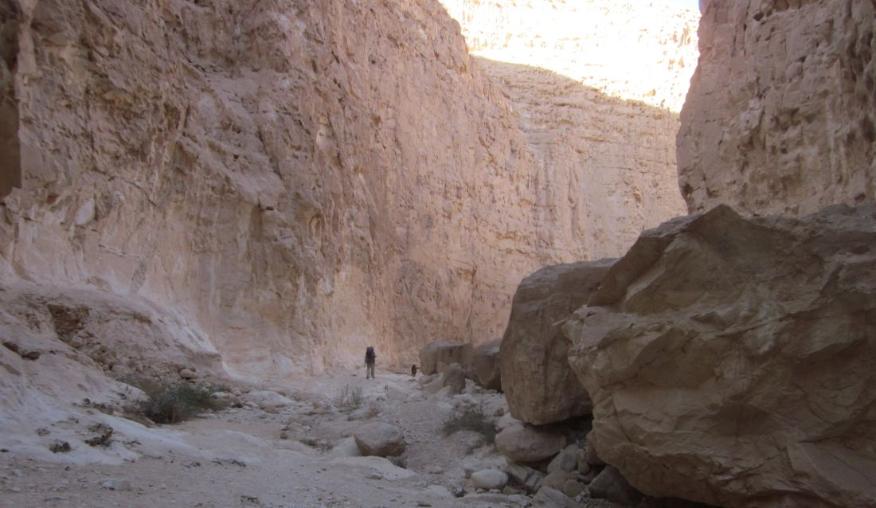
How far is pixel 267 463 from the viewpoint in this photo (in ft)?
17.6

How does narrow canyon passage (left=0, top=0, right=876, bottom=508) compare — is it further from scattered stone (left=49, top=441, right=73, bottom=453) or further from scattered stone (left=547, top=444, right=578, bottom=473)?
scattered stone (left=49, top=441, right=73, bottom=453)

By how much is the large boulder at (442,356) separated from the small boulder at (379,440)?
591 centimetres

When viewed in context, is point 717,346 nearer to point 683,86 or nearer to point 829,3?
point 829,3

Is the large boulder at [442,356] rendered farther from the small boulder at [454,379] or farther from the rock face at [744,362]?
the rock face at [744,362]

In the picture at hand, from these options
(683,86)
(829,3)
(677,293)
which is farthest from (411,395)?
(683,86)

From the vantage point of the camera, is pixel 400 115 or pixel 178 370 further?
pixel 400 115

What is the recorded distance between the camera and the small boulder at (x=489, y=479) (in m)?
5.37

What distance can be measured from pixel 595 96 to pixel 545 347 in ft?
86.8

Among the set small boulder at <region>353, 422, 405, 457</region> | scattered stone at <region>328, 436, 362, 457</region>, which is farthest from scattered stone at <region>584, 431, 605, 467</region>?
scattered stone at <region>328, 436, 362, 457</region>

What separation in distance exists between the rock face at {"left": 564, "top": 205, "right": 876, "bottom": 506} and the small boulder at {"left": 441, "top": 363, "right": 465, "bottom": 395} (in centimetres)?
516

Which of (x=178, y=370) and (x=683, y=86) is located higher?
(x=683, y=86)

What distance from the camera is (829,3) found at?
692 centimetres

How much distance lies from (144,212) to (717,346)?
31.7 ft

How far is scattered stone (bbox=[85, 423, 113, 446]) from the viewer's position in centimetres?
452
